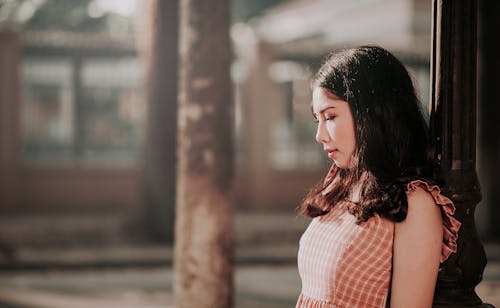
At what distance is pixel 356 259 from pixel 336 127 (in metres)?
0.41

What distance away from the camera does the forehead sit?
2387mm

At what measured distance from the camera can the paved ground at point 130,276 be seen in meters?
8.03

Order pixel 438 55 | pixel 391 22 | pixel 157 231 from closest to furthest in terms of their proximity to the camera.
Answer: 1. pixel 438 55
2. pixel 157 231
3. pixel 391 22

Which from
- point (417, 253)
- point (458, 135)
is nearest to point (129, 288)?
point (458, 135)

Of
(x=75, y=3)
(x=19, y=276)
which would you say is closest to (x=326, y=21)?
(x=75, y=3)

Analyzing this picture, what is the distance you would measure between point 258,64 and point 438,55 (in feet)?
45.0

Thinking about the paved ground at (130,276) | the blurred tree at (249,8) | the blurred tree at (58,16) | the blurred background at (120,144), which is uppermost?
the blurred tree at (249,8)

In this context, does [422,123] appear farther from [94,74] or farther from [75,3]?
[75,3]

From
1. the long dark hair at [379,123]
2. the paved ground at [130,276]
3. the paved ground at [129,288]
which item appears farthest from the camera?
the paved ground at [130,276]

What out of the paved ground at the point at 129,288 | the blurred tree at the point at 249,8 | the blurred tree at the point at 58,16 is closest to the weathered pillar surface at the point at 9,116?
the blurred tree at the point at 58,16

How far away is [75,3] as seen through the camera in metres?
22.4

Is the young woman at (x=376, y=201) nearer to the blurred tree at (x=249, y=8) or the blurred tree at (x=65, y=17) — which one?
the blurred tree at (x=65, y=17)

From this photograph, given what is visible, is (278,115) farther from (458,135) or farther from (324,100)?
(324,100)

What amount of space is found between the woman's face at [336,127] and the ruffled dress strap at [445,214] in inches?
9.7
